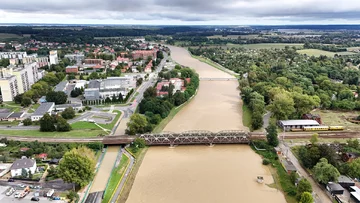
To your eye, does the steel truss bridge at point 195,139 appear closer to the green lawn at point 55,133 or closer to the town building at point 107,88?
the green lawn at point 55,133

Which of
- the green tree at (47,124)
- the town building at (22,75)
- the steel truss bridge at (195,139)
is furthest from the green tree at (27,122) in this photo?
the town building at (22,75)

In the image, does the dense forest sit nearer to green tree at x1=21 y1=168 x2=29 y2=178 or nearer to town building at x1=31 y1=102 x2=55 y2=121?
green tree at x1=21 y1=168 x2=29 y2=178

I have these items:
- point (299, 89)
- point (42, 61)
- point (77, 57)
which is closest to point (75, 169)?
point (299, 89)

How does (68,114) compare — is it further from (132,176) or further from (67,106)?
(132,176)

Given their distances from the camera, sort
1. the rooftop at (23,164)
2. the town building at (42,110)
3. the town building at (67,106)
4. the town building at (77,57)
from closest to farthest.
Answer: the rooftop at (23,164), the town building at (42,110), the town building at (67,106), the town building at (77,57)

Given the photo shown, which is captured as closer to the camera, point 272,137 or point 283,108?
point 272,137

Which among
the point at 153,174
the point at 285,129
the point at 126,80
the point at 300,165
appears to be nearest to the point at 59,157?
the point at 153,174

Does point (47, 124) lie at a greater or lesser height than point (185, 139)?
greater
